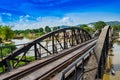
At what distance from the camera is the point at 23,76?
8570 millimetres

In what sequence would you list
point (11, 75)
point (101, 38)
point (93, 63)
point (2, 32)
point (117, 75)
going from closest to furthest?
point (93, 63) < point (11, 75) < point (101, 38) < point (117, 75) < point (2, 32)

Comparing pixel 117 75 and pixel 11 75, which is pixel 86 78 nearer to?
pixel 11 75

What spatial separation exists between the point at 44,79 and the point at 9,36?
69.5m

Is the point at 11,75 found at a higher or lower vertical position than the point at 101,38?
lower

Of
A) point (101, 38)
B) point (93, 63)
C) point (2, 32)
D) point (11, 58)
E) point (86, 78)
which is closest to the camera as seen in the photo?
point (86, 78)

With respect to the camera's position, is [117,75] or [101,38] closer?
[101,38]

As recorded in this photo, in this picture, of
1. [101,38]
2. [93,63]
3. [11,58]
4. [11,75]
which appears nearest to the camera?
[93,63]

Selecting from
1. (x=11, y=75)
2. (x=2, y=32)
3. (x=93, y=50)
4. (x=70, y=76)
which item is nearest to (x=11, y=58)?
(x=11, y=75)

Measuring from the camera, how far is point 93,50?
821 cm

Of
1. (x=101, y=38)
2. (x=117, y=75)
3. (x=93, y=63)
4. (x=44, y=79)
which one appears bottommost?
(x=117, y=75)

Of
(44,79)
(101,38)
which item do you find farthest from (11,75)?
(101,38)

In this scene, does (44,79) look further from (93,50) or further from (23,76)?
(93,50)

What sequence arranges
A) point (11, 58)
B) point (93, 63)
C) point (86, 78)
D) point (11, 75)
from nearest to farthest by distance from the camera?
1. point (86, 78)
2. point (93, 63)
3. point (11, 75)
4. point (11, 58)

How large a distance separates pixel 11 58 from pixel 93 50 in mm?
4878
